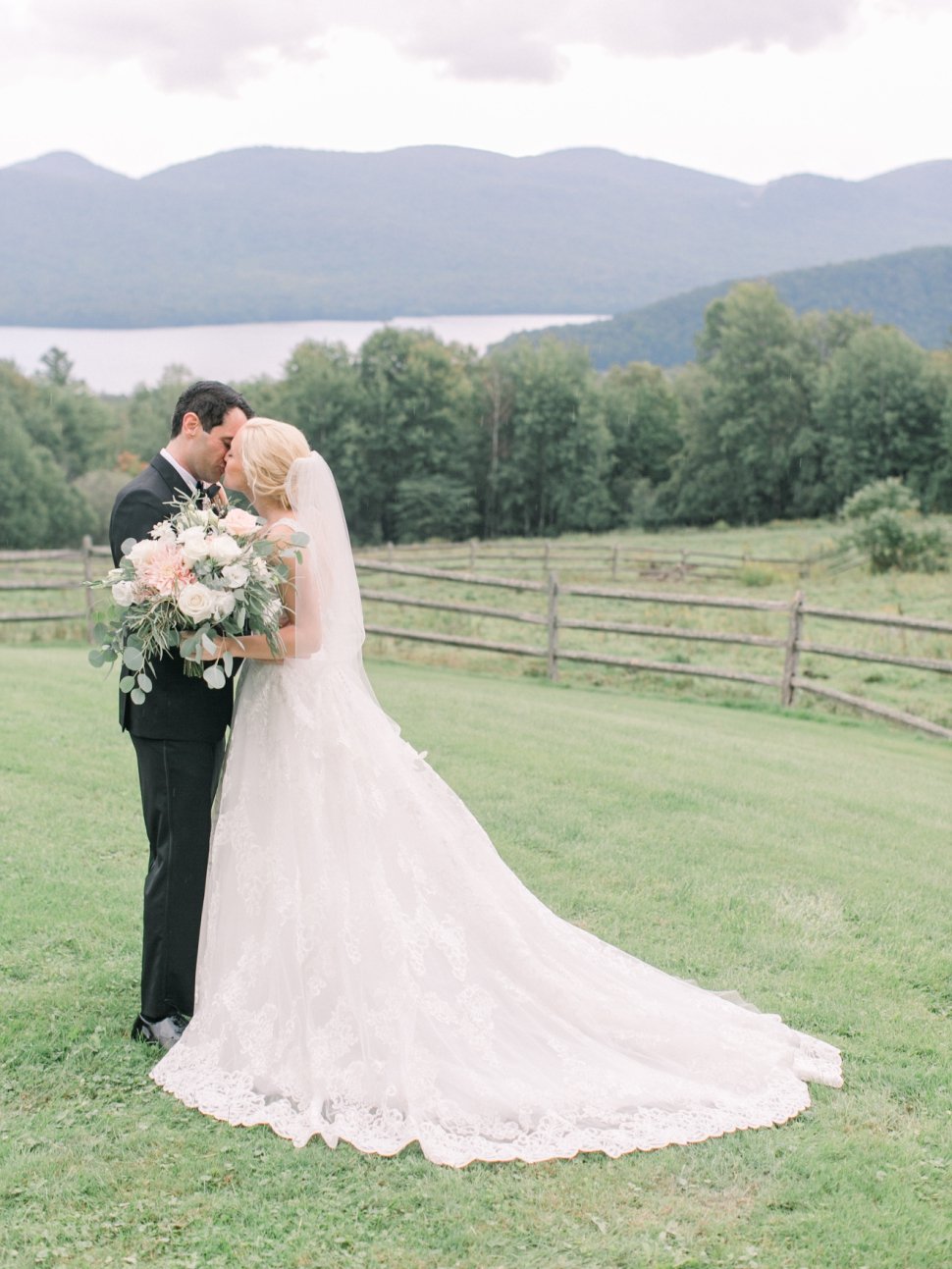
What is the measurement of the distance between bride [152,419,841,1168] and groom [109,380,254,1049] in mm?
97

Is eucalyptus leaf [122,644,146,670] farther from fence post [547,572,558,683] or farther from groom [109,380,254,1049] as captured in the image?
fence post [547,572,558,683]

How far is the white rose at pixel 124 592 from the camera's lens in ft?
11.1

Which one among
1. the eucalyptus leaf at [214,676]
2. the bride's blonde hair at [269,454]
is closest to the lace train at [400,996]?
the eucalyptus leaf at [214,676]

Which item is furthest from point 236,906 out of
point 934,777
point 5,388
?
point 5,388

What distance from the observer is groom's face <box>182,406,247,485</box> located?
379 centimetres

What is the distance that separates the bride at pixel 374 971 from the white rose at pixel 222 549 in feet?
0.90

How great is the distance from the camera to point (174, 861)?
3750mm

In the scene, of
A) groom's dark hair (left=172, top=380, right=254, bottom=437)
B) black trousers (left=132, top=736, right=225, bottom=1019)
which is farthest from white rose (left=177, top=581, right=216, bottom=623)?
groom's dark hair (left=172, top=380, right=254, bottom=437)

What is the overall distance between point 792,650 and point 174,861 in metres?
10.1

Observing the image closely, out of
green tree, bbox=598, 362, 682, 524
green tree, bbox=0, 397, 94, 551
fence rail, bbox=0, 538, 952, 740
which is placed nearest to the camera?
fence rail, bbox=0, 538, 952, 740

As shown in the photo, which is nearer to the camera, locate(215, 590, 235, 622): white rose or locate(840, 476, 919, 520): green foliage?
locate(215, 590, 235, 622): white rose

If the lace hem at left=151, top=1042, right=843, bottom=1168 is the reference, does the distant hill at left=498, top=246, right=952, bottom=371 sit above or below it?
above

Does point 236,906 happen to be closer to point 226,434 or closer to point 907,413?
point 226,434

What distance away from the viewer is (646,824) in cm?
646
